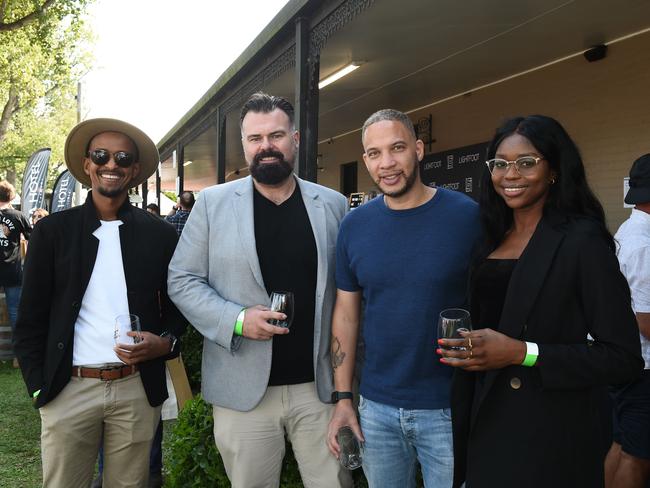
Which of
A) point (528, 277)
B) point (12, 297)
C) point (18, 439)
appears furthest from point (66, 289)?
point (12, 297)

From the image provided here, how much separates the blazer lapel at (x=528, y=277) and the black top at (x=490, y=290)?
6 centimetres

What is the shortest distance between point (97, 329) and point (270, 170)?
1.15m

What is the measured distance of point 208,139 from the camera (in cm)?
1691

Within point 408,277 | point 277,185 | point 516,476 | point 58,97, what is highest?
point 58,97

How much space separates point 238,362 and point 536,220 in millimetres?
1463

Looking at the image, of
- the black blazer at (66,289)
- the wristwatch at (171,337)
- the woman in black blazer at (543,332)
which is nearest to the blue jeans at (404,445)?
the woman in black blazer at (543,332)

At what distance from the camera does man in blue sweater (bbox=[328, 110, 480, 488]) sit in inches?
92.4

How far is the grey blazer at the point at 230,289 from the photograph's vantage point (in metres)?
2.62

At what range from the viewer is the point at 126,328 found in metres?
2.62

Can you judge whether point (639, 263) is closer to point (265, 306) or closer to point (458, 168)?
point (265, 306)

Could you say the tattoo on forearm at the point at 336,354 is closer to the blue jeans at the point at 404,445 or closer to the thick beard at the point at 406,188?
the blue jeans at the point at 404,445

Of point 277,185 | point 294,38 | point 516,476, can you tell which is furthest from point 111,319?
point 294,38

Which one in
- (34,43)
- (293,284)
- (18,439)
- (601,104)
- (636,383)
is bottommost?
(18,439)

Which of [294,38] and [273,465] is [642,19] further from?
[273,465]
